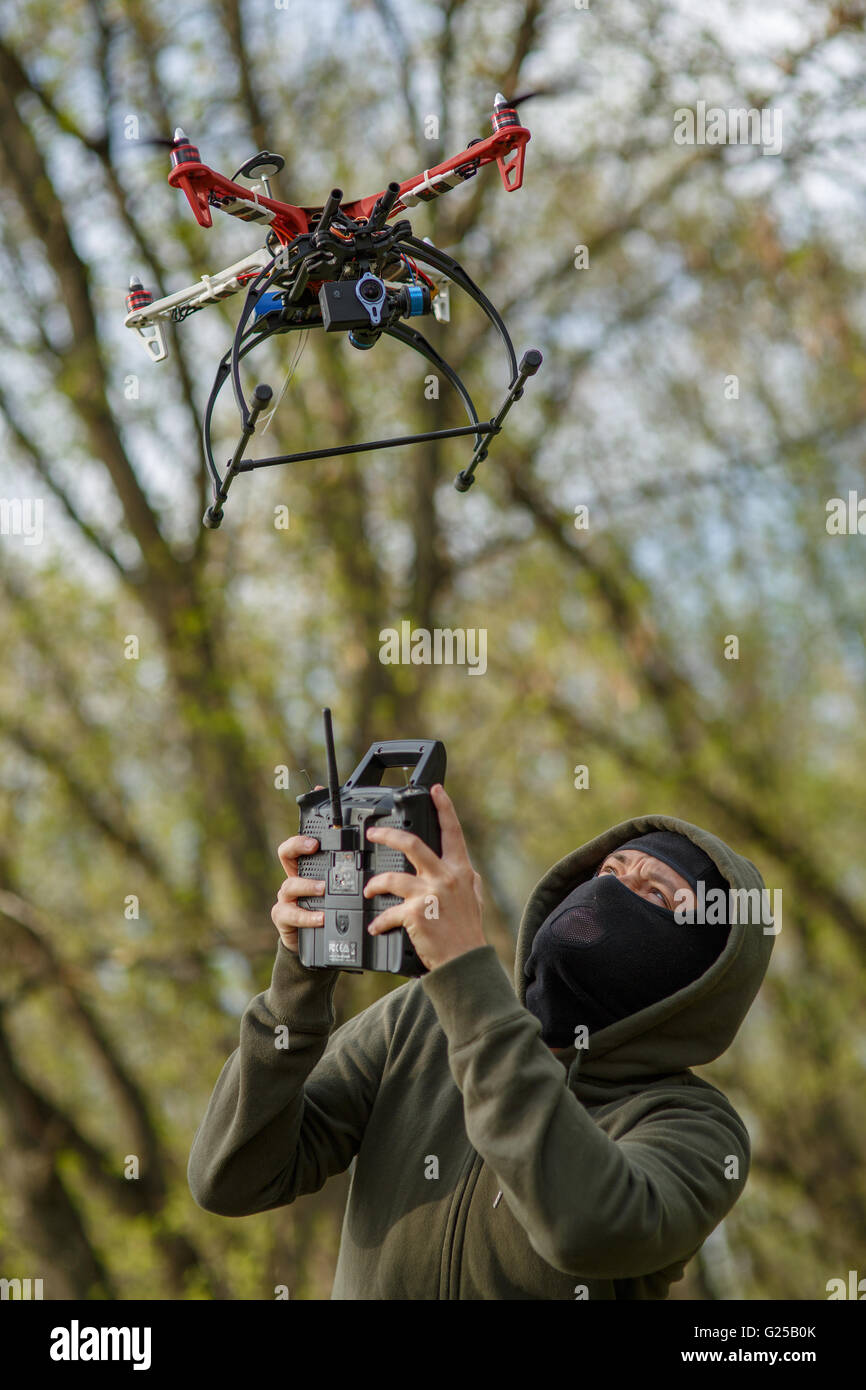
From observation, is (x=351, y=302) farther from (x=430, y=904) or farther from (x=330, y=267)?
(x=430, y=904)

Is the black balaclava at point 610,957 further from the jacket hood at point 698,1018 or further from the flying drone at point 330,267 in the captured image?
the flying drone at point 330,267

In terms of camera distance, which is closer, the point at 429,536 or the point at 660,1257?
the point at 660,1257

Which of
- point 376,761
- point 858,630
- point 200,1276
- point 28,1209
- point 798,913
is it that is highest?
point 858,630

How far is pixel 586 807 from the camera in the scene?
8.24 m

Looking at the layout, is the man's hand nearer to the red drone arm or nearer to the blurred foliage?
the red drone arm

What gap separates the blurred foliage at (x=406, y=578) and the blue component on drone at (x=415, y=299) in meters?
3.89

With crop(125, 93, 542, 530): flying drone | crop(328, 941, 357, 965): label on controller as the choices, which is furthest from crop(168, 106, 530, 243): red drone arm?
crop(328, 941, 357, 965): label on controller

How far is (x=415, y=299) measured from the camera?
1932mm

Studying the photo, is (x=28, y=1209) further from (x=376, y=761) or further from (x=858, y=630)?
(x=858, y=630)

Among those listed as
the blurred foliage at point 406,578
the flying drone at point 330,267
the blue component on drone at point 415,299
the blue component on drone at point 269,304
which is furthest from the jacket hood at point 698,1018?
the blurred foliage at point 406,578

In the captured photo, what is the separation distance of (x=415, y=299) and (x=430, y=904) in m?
0.93

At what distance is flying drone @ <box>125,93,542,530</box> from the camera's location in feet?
6.04

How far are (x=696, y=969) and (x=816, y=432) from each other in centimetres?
620

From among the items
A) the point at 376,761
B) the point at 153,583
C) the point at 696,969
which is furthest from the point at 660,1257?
the point at 153,583
